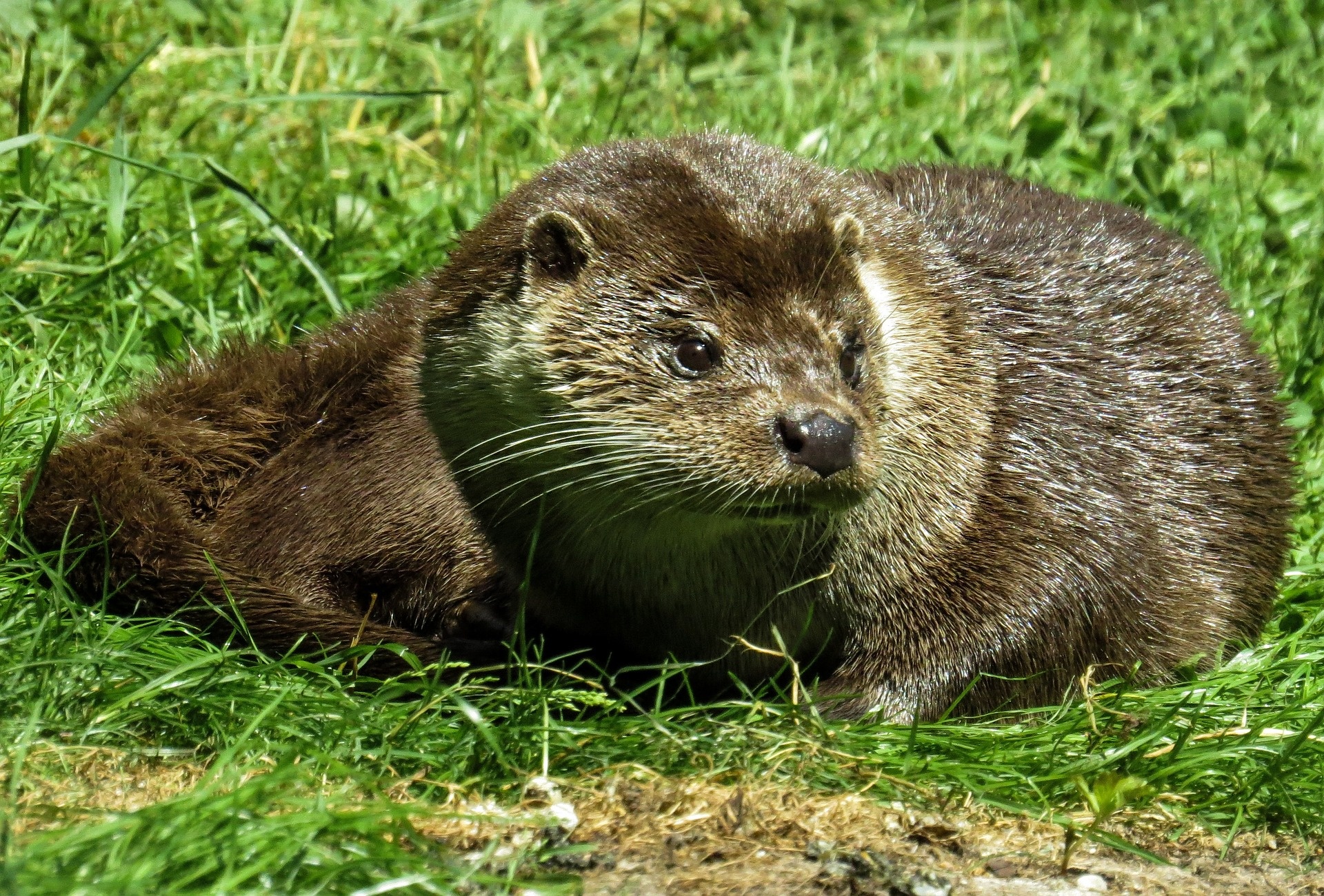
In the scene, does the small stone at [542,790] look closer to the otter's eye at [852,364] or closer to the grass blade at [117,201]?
the otter's eye at [852,364]

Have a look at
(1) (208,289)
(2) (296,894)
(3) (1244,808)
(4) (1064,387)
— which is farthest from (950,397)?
(1) (208,289)

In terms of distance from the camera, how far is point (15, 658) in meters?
2.44

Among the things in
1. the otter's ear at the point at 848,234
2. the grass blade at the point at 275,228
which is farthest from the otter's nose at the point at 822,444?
the grass blade at the point at 275,228

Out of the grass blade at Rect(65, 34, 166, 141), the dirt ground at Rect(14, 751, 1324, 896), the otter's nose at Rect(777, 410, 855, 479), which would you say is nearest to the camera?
the dirt ground at Rect(14, 751, 1324, 896)

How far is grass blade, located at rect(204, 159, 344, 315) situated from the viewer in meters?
3.68

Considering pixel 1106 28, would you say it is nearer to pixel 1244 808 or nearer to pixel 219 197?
pixel 219 197

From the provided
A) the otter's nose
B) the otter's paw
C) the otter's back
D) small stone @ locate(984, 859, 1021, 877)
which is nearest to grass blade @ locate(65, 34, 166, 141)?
the otter's paw

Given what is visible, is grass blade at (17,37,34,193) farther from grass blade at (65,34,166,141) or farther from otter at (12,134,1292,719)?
otter at (12,134,1292,719)

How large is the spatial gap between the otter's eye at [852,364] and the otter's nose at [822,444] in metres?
0.20

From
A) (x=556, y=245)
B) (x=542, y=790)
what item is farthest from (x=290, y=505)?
(x=542, y=790)

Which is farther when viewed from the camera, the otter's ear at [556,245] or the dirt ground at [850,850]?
the otter's ear at [556,245]

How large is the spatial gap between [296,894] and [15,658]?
81 cm

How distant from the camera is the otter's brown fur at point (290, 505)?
110 inches

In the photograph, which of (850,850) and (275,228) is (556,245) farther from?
(275,228)
